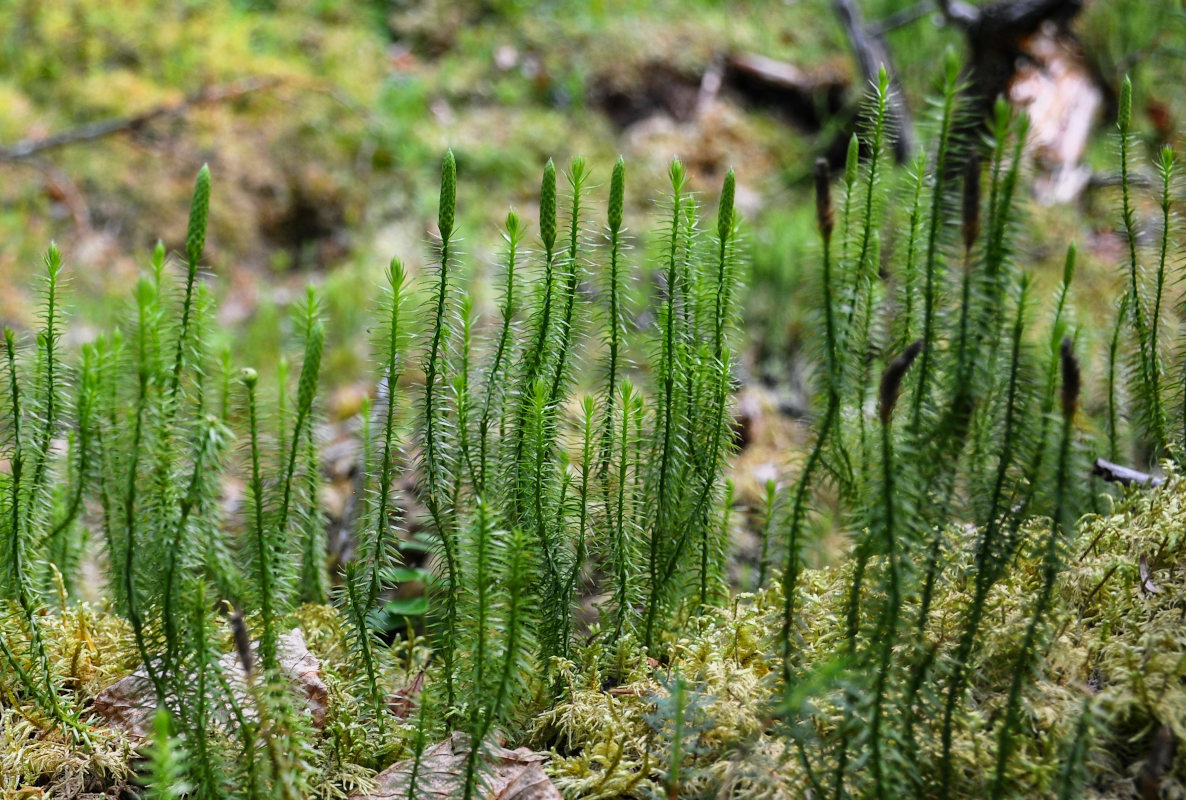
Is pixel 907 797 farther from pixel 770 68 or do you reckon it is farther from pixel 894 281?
pixel 770 68

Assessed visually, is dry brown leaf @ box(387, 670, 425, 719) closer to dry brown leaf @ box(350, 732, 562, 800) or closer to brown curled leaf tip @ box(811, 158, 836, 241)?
dry brown leaf @ box(350, 732, 562, 800)

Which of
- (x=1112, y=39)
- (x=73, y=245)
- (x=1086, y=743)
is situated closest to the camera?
(x=1086, y=743)

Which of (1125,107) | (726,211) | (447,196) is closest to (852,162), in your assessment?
(726,211)

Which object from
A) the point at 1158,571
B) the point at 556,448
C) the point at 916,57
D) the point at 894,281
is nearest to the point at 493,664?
the point at 556,448

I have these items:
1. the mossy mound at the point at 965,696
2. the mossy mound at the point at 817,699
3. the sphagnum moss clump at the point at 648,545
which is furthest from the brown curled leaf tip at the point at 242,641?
the mossy mound at the point at 965,696

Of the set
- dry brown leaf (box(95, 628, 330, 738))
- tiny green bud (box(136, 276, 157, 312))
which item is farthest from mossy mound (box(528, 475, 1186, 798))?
tiny green bud (box(136, 276, 157, 312))

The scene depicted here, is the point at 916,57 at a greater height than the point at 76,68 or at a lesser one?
greater

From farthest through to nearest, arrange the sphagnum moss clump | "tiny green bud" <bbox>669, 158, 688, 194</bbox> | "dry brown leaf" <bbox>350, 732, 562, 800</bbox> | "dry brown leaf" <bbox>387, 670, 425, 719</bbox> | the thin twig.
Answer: the thin twig, "dry brown leaf" <bbox>387, 670, 425, 719</bbox>, "tiny green bud" <bbox>669, 158, 688, 194</bbox>, "dry brown leaf" <bbox>350, 732, 562, 800</bbox>, the sphagnum moss clump
